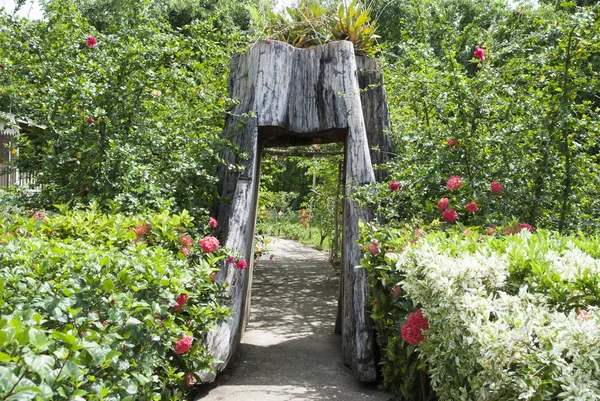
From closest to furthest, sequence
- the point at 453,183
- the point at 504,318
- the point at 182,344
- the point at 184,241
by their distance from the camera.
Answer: the point at 504,318 → the point at 182,344 → the point at 184,241 → the point at 453,183

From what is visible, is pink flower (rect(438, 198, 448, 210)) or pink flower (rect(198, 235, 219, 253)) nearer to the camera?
pink flower (rect(198, 235, 219, 253))

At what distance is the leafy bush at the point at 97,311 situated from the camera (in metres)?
1.41

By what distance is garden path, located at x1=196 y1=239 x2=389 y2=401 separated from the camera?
171 inches

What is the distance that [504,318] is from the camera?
2.02 metres

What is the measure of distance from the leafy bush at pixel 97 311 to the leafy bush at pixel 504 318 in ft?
4.29

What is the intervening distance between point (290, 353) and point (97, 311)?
11.3ft

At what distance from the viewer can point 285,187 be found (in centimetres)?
2366

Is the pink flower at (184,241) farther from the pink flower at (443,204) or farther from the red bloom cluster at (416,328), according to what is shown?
the pink flower at (443,204)

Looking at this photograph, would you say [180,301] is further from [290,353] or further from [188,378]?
[290,353]

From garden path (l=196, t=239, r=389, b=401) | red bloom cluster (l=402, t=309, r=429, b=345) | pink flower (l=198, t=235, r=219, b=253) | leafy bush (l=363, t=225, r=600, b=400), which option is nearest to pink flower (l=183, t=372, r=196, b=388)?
garden path (l=196, t=239, r=389, b=401)

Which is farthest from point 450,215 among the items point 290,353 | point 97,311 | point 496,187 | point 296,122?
point 97,311

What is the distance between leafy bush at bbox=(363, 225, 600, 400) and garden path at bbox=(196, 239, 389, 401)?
1.06 metres

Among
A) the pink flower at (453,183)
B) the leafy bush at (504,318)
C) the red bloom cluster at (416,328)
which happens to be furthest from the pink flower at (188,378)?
the pink flower at (453,183)

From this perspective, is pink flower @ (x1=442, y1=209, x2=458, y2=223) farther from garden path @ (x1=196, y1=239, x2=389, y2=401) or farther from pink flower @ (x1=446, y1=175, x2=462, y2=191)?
garden path @ (x1=196, y1=239, x2=389, y2=401)
